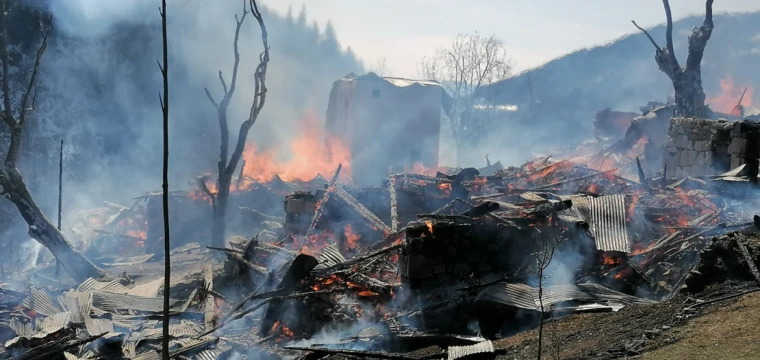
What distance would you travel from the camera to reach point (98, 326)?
10703 mm

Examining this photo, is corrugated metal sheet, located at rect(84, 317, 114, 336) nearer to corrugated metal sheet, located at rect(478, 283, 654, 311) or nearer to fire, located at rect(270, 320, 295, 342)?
fire, located at rect(270, 320, 295, 342)

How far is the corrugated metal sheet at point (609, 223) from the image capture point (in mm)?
10773

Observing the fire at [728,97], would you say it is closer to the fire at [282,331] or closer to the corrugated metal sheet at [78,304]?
the fire at [282,331]

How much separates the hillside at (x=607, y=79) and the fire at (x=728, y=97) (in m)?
0.28

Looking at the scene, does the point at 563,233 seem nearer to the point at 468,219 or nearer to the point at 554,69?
the point at 468,219

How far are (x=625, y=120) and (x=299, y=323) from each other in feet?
112

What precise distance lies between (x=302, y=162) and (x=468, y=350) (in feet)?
98.3

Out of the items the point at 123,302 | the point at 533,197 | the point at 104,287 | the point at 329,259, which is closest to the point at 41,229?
the point at 104,287

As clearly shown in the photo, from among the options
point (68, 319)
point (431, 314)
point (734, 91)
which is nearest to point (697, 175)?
point (431, 314)

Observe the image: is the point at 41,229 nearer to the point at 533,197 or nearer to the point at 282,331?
the point at 282,331

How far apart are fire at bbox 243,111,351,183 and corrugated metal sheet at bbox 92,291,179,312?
16.4m

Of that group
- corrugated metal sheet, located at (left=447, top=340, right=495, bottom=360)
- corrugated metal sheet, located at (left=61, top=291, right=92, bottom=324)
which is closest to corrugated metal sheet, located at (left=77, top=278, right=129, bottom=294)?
corrugated metal sheet, located at (left=61, top=291, right=92, bottom=324)

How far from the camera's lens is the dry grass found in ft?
17.3

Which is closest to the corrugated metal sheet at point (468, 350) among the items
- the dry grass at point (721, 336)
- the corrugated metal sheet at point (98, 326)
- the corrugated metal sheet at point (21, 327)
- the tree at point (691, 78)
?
the dry grass at point (721, 336)
